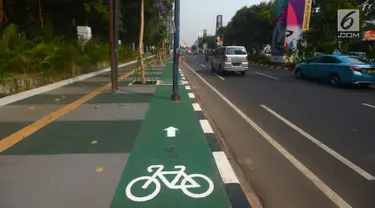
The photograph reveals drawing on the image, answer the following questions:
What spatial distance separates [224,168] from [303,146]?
182cm

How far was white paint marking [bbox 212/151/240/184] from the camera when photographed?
151 inches

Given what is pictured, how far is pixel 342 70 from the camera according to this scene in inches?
504

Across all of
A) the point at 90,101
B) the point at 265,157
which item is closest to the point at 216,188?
the point at 265,157

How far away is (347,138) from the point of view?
5.71 meters

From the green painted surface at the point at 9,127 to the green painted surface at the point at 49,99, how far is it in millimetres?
2190

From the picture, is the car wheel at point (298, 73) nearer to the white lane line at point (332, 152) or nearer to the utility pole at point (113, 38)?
the white lane line at point (332, 152)

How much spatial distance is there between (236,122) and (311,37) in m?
20.7

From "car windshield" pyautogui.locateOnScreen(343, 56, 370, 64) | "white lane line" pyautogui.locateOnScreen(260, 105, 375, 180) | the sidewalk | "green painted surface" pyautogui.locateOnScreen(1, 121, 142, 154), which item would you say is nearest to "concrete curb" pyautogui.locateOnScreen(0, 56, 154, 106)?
the sidewalk

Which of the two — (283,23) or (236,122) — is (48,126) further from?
(283,23)

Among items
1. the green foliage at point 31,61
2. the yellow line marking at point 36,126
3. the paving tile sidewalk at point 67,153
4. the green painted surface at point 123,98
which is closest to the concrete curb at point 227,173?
the paving tile sidewalk at point 67,153

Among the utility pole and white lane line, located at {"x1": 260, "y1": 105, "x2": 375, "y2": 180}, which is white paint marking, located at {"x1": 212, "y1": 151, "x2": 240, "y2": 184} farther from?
the utility pole

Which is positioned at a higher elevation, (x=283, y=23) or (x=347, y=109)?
(x=283, y=23)

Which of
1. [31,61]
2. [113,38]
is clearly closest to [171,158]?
[113,38]

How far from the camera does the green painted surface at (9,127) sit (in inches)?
219
